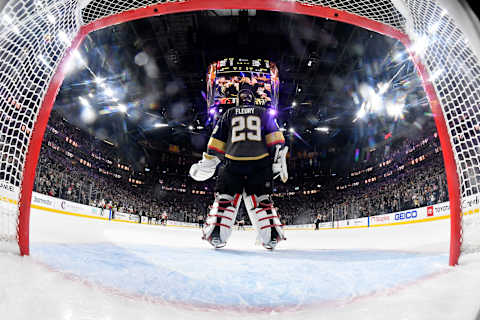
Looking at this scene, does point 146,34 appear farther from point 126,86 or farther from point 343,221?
point 343,221

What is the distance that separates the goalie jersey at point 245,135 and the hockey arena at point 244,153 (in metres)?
0.01

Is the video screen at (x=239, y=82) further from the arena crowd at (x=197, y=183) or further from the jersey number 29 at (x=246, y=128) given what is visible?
the arena crowd at (x=197, y=183)

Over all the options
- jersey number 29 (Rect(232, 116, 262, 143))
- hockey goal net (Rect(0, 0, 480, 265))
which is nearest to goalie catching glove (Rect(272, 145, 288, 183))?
jersey number 29 (Rect(232, 116, 262, 143))

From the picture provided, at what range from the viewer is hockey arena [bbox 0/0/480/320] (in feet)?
2.72

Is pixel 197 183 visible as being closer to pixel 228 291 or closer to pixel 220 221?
pixel 220 221

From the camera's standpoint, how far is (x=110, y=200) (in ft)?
35.9

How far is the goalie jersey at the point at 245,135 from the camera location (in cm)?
223

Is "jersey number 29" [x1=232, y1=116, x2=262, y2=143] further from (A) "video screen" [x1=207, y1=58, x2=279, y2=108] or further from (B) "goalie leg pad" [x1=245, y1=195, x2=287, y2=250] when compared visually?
(A) "video screen" [x1=207, y1=58, x2=279, y2=108]

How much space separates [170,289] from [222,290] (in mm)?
169

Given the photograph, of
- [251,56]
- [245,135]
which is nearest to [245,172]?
[245,135]

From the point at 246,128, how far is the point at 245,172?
36 cm

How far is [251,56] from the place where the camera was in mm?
7062

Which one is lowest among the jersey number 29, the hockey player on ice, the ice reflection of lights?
the hockey player on ice

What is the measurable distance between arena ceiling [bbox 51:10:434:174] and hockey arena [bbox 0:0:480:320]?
2.4 inches
